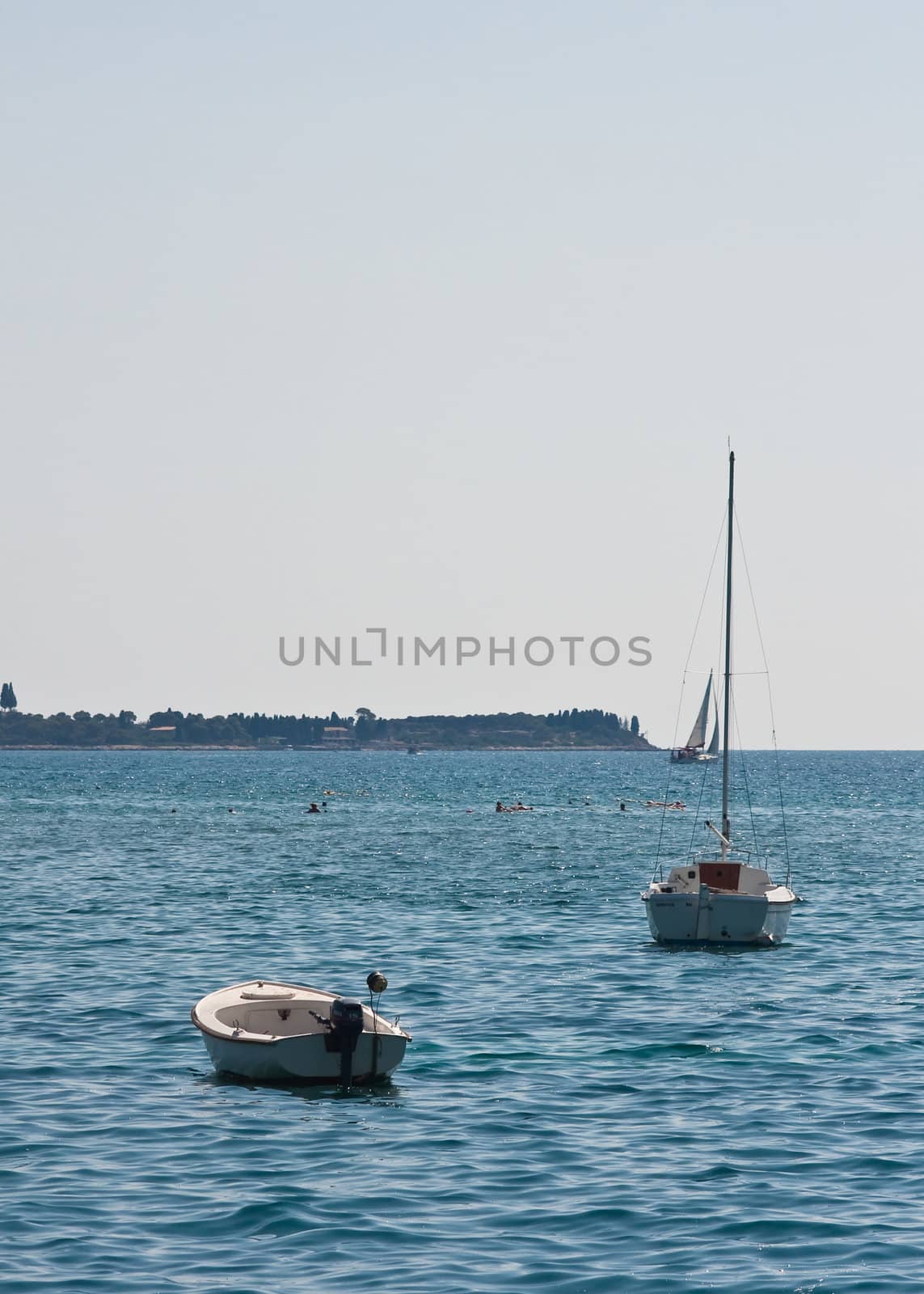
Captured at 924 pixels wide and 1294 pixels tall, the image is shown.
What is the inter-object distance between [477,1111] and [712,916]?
889 inches

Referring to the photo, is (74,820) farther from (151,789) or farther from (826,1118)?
(826,1118)

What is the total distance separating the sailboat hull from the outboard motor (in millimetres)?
20921

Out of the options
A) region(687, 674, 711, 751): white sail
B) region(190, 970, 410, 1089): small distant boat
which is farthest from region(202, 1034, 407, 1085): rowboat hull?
region(687, 674, 711, 751): white sail

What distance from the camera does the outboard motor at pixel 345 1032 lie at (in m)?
27.9

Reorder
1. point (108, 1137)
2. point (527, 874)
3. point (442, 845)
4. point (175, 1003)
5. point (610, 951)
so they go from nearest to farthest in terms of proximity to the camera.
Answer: point (108, 1137)
point (175, 1003)
point (610, 951)
point (527, 874)
point (442, 845)

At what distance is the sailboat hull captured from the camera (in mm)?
47781

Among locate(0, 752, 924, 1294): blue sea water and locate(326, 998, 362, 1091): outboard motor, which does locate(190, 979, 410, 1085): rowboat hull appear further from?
locate(0, 752, 924, 1294): blue sea water

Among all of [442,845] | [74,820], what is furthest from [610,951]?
[74,820]

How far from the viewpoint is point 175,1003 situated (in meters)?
36.5

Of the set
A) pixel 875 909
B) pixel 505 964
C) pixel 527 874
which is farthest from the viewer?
pixel 527 874

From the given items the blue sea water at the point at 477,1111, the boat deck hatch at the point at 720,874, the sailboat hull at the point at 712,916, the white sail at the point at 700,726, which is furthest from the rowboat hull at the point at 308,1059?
the white sail at the point at 700,726

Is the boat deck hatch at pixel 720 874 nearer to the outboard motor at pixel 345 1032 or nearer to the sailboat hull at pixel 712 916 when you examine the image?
the sailboat hull at pixel 712 916

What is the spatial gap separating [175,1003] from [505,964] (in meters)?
10.5

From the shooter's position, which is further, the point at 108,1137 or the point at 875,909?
the point at 875,909
